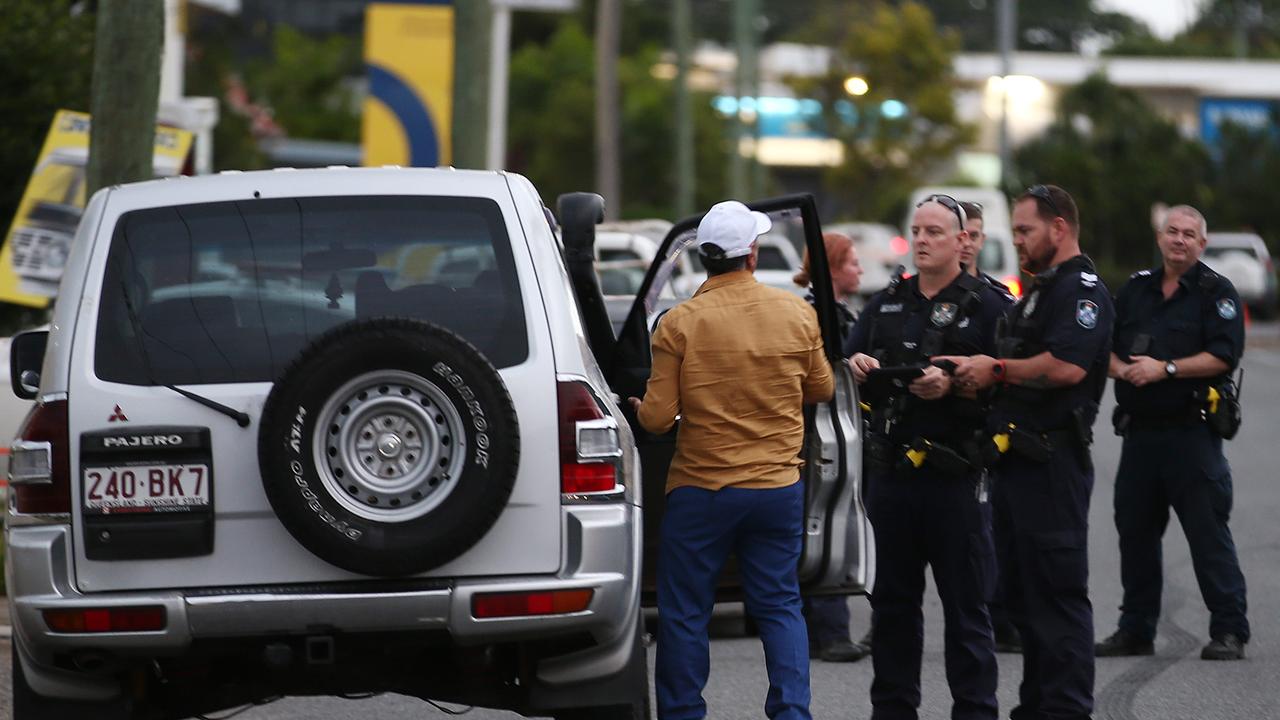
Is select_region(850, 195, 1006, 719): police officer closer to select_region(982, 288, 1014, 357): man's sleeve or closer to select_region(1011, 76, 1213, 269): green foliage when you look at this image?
select_region(982, 288, 1014, 357): man's sleeve

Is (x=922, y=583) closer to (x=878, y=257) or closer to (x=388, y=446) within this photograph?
(x=388, y=446)

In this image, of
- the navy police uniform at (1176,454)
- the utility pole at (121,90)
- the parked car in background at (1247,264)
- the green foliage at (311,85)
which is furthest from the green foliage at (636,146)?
the navy police uniform at (1176,454)

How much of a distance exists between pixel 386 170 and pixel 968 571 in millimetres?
2222

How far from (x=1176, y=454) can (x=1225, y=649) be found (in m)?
0.81

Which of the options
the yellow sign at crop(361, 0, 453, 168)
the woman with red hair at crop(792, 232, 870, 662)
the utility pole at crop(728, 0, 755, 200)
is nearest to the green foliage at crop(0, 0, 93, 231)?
the yellow sign at crop(361, 0, 453, 168)

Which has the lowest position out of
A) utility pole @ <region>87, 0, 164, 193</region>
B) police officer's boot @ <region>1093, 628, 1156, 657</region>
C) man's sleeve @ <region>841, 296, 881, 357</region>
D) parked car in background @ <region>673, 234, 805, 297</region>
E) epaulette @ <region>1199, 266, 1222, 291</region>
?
police officer's boot @ <region>1093, 628, 1156, 657</region>

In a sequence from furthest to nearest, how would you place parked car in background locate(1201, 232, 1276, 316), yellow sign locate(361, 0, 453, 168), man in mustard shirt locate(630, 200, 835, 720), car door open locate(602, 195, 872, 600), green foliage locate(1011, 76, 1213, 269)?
green foliage locate(1011, 76, 1213, 269) → parked car in background locate(1201, 232, 1276, 316) → yellow sign locate(361, 0, 453, 168) → car door open locate(602, 195, 872, 600) → man in mustard shirt locate(630, 200, 835, 720)

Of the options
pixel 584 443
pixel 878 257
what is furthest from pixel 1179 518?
pixel 878 257

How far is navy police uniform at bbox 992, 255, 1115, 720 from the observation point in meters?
6.39

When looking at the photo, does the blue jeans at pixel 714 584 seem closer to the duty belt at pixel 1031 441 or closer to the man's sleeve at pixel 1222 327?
the duty belt at pixel 1031 441

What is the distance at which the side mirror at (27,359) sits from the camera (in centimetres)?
630

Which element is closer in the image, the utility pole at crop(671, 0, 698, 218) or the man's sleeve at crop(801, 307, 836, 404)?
the man's sleeve at crop(801, 307, 836, 404)

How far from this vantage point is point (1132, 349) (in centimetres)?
837

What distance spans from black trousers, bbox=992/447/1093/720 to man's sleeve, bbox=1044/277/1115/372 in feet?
1.03
